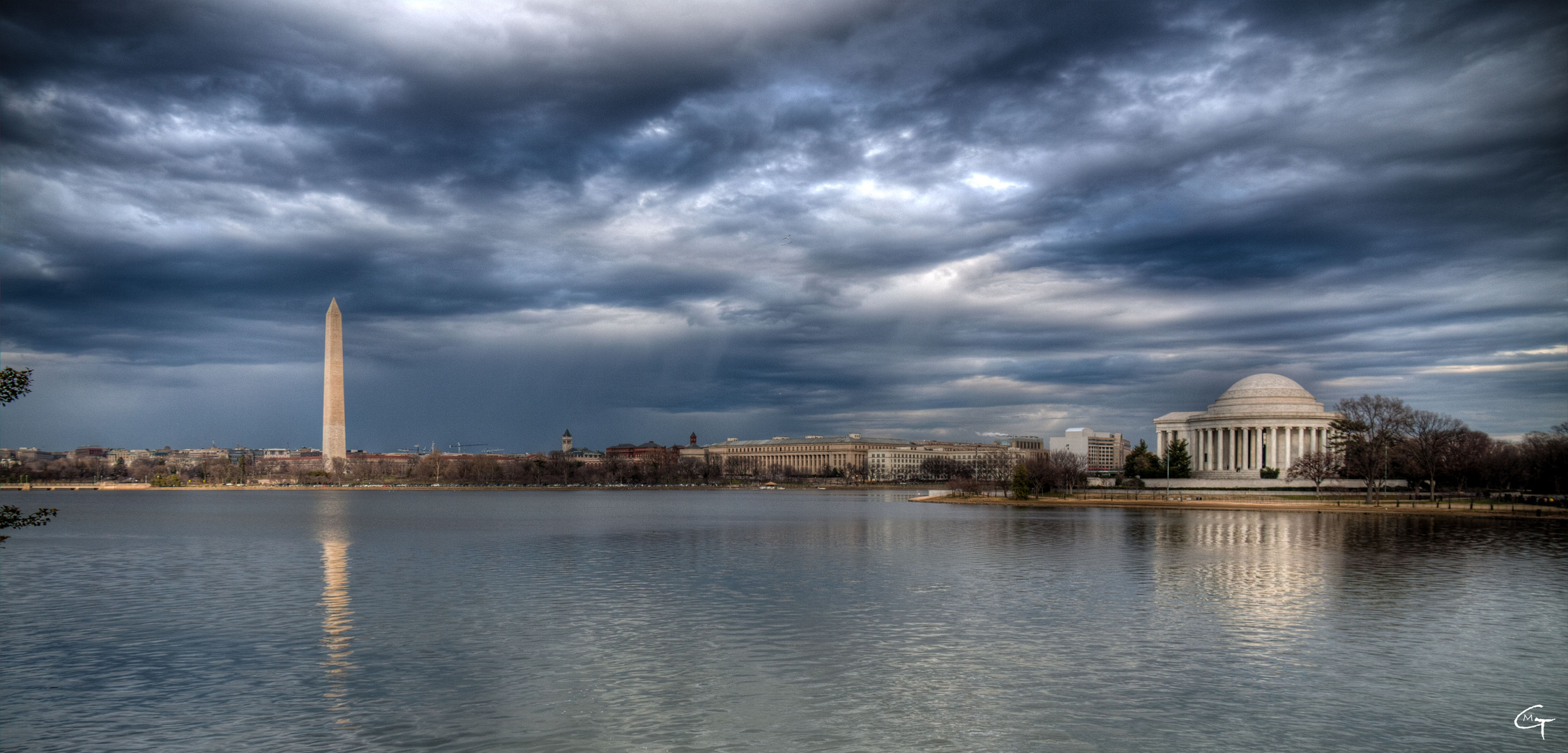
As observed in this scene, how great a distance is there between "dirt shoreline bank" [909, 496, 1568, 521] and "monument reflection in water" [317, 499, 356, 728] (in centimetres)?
7144

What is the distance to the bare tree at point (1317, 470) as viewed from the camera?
331 ft

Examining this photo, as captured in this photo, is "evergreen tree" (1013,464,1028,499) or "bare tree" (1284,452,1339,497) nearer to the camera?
"bare tree" (1284,452,1339,497)

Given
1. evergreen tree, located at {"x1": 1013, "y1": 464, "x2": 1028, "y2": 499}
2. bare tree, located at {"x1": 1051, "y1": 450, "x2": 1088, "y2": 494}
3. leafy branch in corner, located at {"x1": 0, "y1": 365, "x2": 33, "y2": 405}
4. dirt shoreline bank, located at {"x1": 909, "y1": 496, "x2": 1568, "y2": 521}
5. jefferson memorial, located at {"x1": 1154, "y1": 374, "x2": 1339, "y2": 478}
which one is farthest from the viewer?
jefferson memorial, located at {"x1": 1154, "y1": 374, "x2": 1339, "y2": 478}

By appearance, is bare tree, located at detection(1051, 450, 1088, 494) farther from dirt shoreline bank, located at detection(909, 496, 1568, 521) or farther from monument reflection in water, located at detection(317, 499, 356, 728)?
monument reflection in water, located at detection(317, 499, 356, 728)

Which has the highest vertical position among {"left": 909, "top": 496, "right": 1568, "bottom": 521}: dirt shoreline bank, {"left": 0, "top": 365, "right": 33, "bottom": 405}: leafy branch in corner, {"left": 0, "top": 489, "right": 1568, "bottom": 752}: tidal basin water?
{"left": 0, "top": 365, "right": 33, "bottom": 405}: leafy branch in corner

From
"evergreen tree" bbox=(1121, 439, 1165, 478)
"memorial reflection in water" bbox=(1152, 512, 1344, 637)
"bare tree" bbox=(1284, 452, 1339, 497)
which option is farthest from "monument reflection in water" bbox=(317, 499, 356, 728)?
"evergreen tree" bbox=(1121, 439, 1165, 478)

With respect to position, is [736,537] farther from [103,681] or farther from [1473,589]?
[103,681]

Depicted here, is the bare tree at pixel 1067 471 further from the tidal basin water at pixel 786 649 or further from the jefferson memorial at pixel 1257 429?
the tidal basin water at pixel 786 649

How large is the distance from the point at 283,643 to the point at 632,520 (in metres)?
55.4

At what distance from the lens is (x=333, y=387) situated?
162000 millimetres

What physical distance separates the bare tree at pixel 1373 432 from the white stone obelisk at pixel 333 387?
445 ft

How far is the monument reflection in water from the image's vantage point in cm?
1754

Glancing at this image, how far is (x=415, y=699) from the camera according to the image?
1739cm

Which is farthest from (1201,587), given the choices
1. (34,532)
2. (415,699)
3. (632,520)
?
(34,532)
